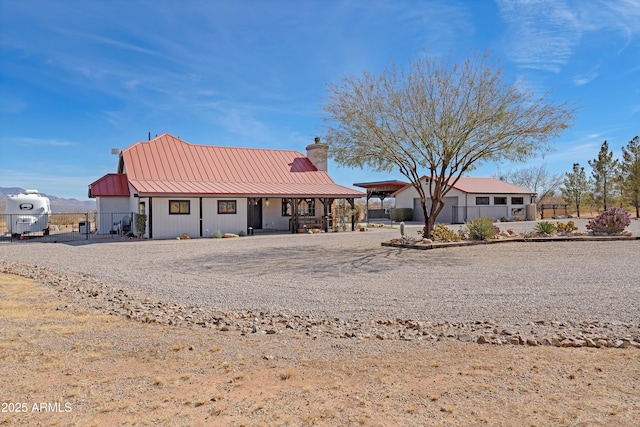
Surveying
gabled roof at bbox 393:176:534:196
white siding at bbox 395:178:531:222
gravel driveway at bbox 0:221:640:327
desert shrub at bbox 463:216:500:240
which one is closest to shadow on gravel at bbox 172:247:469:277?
gravel driveway at bbox 0:221:640:327

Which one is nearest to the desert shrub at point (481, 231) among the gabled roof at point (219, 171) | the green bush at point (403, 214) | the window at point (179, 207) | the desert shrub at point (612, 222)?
the desert shrub at point (612, 222)

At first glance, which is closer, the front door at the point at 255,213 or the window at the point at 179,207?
the window at the point at 179,207

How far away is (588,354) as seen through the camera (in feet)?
16.2

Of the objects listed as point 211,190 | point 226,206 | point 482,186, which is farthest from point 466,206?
point 211,190

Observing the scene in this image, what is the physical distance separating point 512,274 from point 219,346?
7.51 metres

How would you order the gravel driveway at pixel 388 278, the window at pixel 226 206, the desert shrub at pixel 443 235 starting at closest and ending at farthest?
the gravel driveway at pixel 388 278 < the desert shrub at pixel 443 235 < the window at pixel 226 206

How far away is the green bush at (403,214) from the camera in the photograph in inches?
1583

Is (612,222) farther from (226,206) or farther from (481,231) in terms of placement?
(226,206)

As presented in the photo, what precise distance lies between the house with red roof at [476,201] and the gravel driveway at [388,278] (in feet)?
66.3

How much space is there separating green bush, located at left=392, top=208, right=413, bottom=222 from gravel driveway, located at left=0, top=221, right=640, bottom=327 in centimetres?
2322

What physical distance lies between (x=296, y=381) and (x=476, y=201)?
36161 millimetres

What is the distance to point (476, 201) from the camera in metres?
37.8

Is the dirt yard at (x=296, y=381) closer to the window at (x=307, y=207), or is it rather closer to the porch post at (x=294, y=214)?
the porch post at (x=294, y=214)

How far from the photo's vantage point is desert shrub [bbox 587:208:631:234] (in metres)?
19.4
